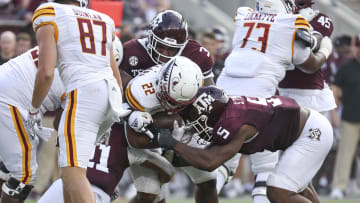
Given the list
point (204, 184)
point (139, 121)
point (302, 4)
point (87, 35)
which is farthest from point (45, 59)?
point (302, 4)

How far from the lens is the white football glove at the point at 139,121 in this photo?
15.5 feet

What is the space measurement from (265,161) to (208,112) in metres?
1.39

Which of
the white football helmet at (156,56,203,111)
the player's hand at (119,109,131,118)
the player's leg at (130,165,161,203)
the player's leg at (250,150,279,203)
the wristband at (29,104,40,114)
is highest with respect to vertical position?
the white football helmet at (156,56,203,111)

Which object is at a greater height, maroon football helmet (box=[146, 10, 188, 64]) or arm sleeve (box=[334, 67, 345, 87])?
maroon football helmet (box=[146, 10, 188, 64])

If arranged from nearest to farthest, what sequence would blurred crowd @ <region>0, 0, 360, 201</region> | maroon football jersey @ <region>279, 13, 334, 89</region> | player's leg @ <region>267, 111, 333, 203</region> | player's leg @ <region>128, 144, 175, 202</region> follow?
player's leg @ <region>267, 111, 333, 203</region>
player's leg @ <region>128, 144, 175, 202</region>
maroon football jersey @ <region>279, 13, 334, 89</region>
blurred crowd @ <region>0, 0, 360, 201</region>

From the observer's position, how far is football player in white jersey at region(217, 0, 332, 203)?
5867mm

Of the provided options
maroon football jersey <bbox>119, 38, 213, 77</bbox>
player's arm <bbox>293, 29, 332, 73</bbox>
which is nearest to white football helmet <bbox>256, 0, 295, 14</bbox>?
player's arm <bbox>293, 29, 332, 73</bbox>

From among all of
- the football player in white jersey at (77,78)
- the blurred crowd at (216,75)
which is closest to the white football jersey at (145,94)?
the football player in white jersey at (77,78)

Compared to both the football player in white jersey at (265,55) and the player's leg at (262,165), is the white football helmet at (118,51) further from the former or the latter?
the player's leg at (262,165)

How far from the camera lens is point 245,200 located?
9.06 metres

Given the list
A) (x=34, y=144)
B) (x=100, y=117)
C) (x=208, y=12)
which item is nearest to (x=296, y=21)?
(x=100, y=117)

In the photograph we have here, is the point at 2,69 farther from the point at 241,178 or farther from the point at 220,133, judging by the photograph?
the point at 241,178

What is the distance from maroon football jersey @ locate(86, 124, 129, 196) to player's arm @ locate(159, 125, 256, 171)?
0.59m

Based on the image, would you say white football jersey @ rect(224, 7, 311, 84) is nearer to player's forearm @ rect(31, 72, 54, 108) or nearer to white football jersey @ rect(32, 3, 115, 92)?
white football jersey @ rect(32, 3, 115, 92)
